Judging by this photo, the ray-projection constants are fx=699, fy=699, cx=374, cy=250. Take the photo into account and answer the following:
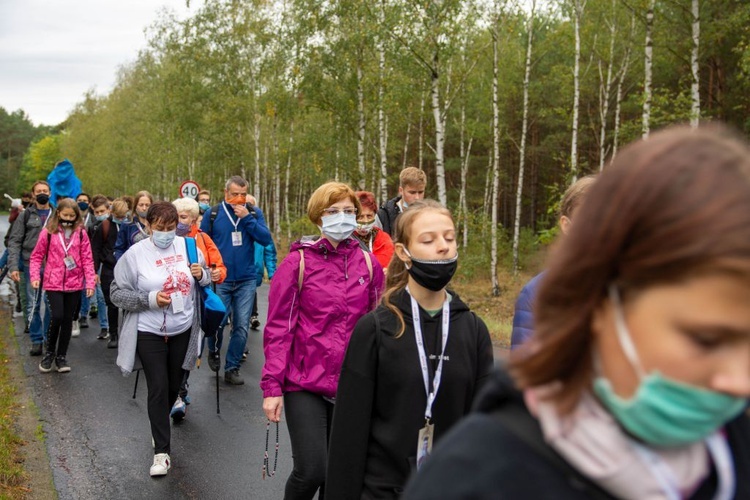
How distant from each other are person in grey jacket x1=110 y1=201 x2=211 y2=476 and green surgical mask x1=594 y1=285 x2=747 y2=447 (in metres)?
5.14

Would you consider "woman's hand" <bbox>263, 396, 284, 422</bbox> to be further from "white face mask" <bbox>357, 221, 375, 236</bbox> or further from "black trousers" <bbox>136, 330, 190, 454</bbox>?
"white face mask" <bbox>357, 221, 375, 236</bbox>

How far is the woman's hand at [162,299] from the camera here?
5.71m

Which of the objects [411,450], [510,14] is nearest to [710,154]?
[411,450]

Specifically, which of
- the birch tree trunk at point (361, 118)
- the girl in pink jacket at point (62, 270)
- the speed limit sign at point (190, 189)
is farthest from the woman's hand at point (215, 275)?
the birch tree trunk at point (361, 118)

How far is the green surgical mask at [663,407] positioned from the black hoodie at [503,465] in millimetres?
121

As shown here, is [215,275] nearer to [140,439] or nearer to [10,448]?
[140,439]

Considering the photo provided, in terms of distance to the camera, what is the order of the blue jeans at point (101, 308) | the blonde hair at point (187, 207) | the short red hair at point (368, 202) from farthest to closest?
the blue jeans at point (101, 308), the blonde hair at point (187, 207), the short red hair at point (368, 202)

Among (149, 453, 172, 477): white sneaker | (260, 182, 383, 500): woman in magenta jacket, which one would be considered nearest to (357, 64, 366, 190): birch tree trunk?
(149, 453, 172, 477): white sneaker

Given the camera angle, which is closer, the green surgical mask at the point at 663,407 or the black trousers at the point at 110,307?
the green surgical mask at the point at 663,407

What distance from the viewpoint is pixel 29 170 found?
114 m

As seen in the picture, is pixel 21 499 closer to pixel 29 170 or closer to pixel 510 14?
pixel 510 14

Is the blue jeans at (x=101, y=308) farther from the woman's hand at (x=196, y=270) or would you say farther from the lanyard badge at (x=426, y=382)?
the lanyard badge at (x=426, y=382)

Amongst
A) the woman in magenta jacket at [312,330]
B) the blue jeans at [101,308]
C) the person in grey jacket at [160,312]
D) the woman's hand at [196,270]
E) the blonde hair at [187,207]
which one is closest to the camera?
the woman in magenta jacket at [312,330]

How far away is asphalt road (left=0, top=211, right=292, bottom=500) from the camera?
18.1 ft
